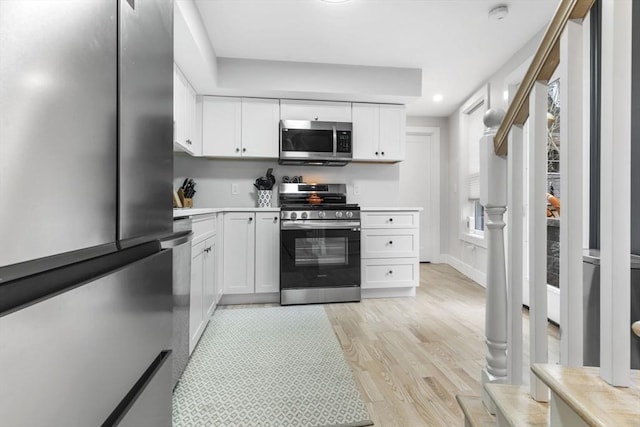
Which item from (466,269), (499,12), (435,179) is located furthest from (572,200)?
(435,179)

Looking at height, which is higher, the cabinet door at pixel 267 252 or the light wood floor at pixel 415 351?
the cabinet door at pixel 267 252

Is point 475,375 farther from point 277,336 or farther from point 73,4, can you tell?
point 73,4

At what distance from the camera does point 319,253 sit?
10.2ft

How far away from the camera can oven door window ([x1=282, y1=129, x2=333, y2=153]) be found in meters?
3.34

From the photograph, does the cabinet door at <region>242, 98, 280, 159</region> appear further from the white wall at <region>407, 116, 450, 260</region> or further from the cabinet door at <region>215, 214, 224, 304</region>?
the white wall at <region>407, 116, 450, 260</region>

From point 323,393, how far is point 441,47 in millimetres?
2965

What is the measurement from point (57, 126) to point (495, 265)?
3.91ft

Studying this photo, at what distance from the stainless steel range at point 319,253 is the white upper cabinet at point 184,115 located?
104 cm

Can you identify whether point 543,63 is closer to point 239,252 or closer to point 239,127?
point 239,252

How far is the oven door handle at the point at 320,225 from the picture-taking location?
3.06 m

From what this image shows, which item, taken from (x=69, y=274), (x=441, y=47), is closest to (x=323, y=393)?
(x=69, y=274)

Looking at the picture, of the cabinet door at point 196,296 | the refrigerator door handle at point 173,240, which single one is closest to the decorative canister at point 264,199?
the cabinet door at point 196,296

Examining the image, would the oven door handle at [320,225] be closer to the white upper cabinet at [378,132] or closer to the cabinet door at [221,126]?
the white upper cabinet at [378,132]

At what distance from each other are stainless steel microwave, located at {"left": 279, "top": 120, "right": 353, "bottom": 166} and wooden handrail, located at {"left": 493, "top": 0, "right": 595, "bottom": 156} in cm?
237
